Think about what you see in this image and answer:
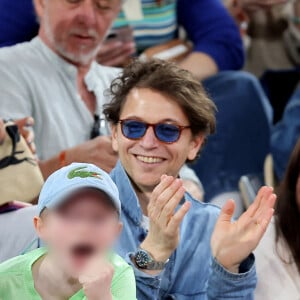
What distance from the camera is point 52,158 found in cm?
146

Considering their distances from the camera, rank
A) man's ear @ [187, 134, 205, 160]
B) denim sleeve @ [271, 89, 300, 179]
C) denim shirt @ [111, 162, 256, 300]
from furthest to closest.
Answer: denim sleeve @ [271, 89, 300, 179] → man's ear @ [187, 134, 205, 160] → denim shirt @ [111, 162, 256, 300]

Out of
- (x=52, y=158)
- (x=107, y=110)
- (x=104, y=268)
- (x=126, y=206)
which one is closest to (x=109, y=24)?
(x=52, y=158)

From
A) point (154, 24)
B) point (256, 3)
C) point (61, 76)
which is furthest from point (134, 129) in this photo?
point (256, 3)

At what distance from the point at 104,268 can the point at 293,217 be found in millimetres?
719

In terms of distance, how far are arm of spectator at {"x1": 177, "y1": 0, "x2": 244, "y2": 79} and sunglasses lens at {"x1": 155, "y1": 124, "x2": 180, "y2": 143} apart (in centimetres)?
104

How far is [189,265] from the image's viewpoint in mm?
1153

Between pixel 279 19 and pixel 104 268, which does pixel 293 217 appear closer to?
pixel 104 268

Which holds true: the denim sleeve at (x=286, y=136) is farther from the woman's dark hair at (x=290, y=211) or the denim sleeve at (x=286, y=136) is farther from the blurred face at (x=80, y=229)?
the blurred face at (x=80, y=229)

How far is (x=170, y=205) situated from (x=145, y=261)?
107mm

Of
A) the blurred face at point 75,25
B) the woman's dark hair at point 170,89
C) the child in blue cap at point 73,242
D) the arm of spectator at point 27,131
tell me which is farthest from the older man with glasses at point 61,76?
the child in blue cap at point 73,242

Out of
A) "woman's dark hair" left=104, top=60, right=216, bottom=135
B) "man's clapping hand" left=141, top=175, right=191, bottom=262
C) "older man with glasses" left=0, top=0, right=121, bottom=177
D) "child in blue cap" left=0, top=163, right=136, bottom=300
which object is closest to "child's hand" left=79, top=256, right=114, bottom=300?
"child in blue cap" left=0, top=163, right=136, bottom=300

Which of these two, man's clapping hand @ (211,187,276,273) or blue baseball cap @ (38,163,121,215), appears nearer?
blue baseball cap @ (38,163,121,215)

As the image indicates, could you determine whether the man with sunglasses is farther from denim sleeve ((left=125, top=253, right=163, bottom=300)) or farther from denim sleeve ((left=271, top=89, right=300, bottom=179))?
denim sleeve ((left=271, top=89, right=300, bottom=179))

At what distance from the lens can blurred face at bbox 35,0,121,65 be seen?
5.31 ft
